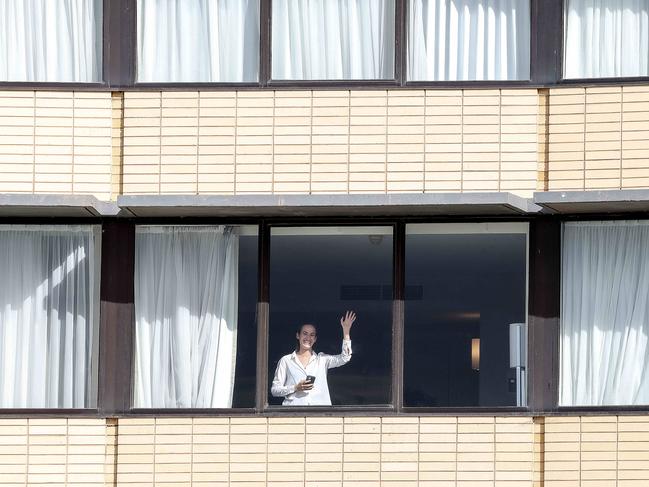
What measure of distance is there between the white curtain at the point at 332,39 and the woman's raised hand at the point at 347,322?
226 cm

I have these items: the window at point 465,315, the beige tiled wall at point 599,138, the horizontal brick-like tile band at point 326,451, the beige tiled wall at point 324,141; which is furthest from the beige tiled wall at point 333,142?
the horizontal brick-like tile band at point 326,451

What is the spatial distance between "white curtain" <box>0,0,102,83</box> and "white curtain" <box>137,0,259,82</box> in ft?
1.58

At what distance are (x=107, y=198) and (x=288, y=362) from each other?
7.52 feet

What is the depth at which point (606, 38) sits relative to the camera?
1606 cm

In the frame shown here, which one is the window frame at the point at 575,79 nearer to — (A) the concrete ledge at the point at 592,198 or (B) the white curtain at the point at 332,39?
(A) the concrete ledge at the point at 592,198

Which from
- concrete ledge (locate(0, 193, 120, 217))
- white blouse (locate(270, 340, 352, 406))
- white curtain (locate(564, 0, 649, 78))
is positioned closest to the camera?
concrete ledge (locate(0, 193, 120, 217))

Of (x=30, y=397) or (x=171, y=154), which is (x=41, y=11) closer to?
(x=171, y=154)

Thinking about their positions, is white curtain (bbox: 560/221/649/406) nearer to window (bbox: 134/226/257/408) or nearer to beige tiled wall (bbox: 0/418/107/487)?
window (bbox: 134/226/257/408)

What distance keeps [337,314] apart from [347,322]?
121 millimetres

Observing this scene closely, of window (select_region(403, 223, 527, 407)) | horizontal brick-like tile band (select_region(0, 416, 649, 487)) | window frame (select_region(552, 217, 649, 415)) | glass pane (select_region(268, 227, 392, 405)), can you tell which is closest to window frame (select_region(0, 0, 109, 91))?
glass pane (select_region(268, 227, 392, 405))

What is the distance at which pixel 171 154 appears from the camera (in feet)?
51.9

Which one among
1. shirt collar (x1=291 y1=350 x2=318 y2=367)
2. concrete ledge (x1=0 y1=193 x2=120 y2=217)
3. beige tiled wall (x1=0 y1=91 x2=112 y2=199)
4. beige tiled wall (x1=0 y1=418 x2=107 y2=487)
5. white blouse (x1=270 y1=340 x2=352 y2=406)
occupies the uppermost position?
beige tiled wall (x1=0 y1=91 x2=112 y2=199)

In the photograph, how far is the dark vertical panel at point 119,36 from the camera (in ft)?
53.0

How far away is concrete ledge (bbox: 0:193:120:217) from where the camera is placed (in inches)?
605
